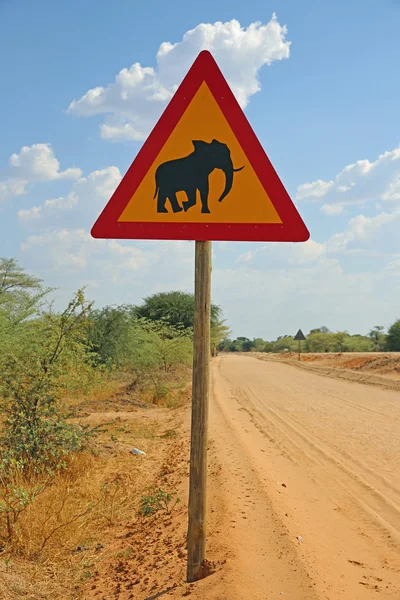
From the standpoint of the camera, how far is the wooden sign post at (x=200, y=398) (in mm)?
3197

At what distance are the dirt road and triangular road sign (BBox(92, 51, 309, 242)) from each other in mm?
2042

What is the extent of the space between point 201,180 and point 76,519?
3.22 metres

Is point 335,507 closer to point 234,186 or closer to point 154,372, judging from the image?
point 234,186

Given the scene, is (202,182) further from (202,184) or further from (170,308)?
(170,308)

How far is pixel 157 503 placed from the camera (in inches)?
213

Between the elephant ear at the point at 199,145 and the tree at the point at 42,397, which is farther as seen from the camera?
the tree at the point at 42,397

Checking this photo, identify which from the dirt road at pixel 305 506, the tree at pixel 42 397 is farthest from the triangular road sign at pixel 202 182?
the tree at pixel 42 397

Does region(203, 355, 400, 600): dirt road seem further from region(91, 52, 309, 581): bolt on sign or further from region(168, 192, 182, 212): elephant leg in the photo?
region(168, 192, 182, 212): elephant leg

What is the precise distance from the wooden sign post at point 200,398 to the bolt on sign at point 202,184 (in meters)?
0.01

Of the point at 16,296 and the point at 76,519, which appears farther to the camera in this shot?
the point at 16,296

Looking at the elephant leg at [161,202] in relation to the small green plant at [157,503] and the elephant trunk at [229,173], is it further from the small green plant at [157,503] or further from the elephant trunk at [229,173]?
the small green plant at [157,503]

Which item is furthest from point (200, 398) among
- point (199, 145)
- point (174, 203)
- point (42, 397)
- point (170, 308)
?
point (170, 308)

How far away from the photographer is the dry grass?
3.86 meters

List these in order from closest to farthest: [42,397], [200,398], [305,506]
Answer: [200,398] < [305,506] < [42,397]
